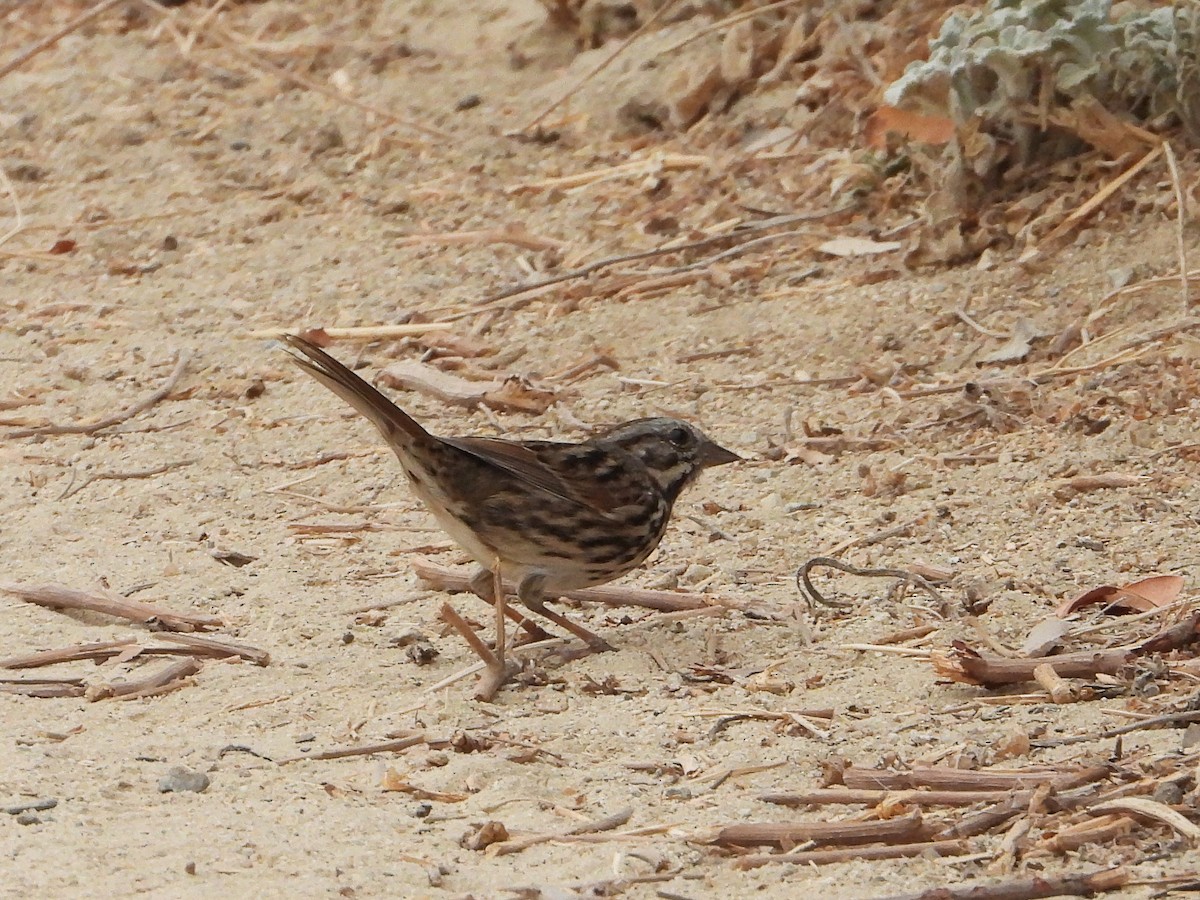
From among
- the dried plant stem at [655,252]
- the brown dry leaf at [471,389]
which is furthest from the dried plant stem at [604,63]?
the brown dry leaf at [471,389]

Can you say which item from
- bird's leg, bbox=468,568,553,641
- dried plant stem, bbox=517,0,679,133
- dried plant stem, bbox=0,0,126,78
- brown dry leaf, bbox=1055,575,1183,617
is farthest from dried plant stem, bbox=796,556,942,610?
dried plant stem, bbox=0,0,126,78

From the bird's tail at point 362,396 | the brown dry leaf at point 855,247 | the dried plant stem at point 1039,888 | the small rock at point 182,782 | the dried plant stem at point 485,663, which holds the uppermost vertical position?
the bird's tail at point 362,396

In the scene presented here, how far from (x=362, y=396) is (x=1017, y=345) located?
8.07ft

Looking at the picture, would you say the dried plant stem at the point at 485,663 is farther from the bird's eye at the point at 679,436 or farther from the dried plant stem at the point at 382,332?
the dried plant stem at the point at 382,332

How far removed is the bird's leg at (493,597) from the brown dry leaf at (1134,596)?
51.1 inches

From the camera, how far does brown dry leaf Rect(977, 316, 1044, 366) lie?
20.6ft

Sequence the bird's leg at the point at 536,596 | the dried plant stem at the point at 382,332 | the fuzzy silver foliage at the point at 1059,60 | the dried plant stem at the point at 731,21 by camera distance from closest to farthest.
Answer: the bird's leg at the point at 536,596 < the fuzzy silver foliage at the point at 1059,60 < the dried plant stem at the point at 382,332 < the dried plant stem at the point at 731,21

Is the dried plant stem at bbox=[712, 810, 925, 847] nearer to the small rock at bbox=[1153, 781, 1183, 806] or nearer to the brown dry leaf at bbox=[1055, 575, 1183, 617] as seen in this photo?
the small rock at bbox=[1153, 781, 1183, 806]

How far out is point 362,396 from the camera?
480cm

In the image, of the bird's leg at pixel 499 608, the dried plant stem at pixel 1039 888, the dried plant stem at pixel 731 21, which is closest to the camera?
the dried plant stem at pixel 1039 888

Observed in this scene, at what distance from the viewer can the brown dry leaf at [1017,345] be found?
20.6 ft

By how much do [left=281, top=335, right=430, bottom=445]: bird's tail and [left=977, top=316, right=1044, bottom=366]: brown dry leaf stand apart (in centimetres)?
221

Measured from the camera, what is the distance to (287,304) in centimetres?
780

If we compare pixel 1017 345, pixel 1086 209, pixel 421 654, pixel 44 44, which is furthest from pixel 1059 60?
pixel 44 44
